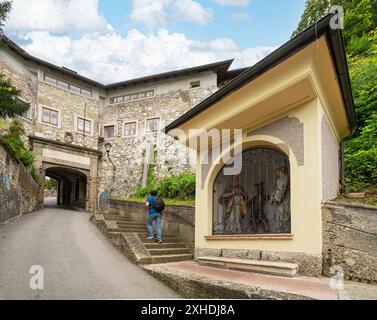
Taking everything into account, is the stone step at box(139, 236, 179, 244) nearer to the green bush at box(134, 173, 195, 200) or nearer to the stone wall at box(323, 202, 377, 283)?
the green bush at box(134, 173, 195, 200)

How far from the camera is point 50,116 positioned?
71.3ft

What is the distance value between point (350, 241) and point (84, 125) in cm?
2100

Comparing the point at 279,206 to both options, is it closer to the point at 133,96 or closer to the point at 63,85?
the point at 133,96

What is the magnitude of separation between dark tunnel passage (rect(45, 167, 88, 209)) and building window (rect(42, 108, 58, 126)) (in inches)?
146

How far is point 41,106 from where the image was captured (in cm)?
2125

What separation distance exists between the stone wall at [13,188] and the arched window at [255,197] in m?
7.69

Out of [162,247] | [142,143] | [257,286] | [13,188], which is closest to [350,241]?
[257,286]

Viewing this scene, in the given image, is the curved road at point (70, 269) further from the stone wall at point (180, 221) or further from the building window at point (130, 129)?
the building window at point (130, 129)

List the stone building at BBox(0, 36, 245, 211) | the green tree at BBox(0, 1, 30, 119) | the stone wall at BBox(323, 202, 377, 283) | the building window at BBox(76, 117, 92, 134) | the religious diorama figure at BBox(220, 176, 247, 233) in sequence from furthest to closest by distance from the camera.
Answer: the building window at BBox(76, 117, 92, 134)
the stone building at BBox(0, 36, 245, 211)
the green tree at BBox(0, 1, 30, 119)
the religious diorama figure at BBox(220, 176, 247, 233)
the stone wall at BBox(323, 202, 377, 283)

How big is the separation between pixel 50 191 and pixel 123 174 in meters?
28.2

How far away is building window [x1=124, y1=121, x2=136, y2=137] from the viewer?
2328 centimetres

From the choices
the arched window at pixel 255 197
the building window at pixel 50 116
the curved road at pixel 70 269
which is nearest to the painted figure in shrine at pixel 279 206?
the arched window at pixel 255 197

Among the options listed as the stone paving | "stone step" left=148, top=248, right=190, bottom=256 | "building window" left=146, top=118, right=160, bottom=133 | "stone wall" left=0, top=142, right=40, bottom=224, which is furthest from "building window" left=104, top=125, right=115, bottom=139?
the stone paving

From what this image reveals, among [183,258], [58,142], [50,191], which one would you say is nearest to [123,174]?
[58,142]
